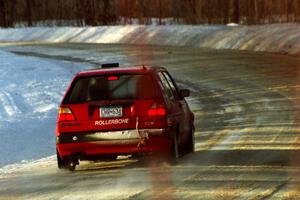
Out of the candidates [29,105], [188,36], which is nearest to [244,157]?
[29,105]

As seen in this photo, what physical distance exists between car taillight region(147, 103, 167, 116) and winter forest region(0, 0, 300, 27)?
130 ft

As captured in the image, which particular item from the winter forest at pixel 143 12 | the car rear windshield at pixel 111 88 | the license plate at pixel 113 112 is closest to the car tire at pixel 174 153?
the car rear windshield at pixel 111 88

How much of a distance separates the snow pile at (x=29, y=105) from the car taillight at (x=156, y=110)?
3285 millimetres

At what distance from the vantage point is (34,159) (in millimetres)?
12461

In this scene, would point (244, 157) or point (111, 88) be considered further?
point (244, 157)

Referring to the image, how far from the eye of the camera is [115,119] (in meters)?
10.1

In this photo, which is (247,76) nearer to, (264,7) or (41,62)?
(41,62)

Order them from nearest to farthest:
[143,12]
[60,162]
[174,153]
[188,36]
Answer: [174,153] → [60,162] → [188,36] → [143,12]

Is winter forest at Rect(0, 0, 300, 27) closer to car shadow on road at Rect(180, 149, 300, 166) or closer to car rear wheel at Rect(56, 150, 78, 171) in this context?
car shadow on road at Rect(180, 149, 300, 166)

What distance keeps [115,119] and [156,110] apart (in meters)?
0.60

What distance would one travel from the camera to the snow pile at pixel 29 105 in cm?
1360

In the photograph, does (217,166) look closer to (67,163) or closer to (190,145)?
(190,145)

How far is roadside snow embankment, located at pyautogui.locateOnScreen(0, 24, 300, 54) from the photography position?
3812cm

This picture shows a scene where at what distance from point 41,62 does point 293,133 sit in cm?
1825
